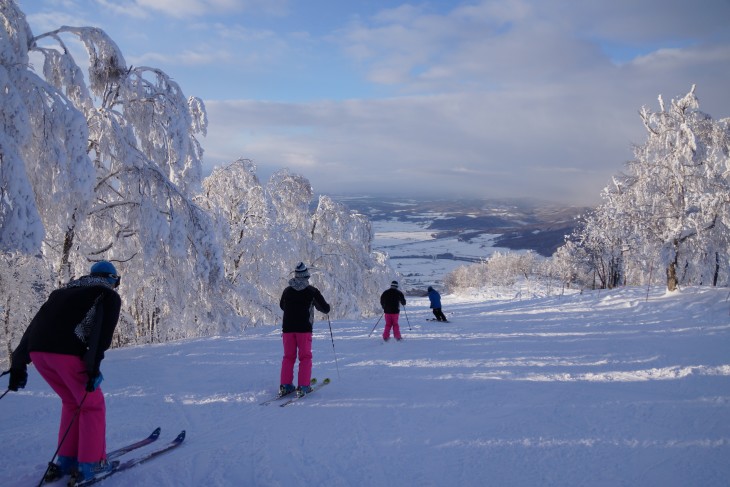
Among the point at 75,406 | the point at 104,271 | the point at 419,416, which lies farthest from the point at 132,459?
the point at 419,416

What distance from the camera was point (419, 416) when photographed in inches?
186

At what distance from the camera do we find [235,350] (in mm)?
8320

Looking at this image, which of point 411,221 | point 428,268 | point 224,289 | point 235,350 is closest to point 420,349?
point 235,350

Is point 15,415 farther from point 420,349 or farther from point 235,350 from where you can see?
point 420,349

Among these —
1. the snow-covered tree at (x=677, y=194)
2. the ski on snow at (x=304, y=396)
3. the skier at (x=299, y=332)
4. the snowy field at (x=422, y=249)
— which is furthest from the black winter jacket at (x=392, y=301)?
the snowy field at (x=422, y=249)

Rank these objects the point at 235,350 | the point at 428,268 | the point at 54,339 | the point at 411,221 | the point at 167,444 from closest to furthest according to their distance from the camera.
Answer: the point at 54,339
the point at 167,444
the point at 235,350
the point at 428,268
the point at 411,221

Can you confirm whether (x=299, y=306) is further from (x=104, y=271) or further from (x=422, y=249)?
(x=422, y=249)

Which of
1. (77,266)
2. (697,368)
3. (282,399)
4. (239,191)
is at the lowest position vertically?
(697,368)

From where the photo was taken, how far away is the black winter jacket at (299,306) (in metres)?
5.56

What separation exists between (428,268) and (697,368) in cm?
8114

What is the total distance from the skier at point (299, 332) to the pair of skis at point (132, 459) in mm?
1566

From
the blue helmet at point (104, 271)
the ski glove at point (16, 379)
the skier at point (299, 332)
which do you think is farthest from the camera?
the skier at point (299, 332)

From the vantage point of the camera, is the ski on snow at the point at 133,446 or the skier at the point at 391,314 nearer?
the ski on snow at the point at 133,446

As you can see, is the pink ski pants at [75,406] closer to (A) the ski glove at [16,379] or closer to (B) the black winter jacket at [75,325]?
(B) the black winter jacket at [75,325]
